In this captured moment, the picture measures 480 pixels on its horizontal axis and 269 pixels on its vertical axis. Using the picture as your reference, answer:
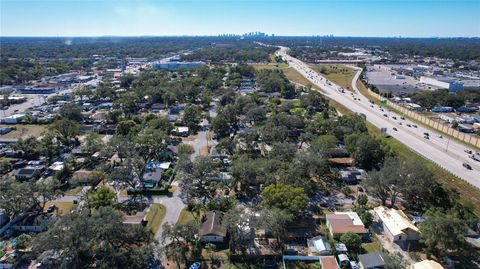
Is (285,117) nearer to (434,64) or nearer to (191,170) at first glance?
(191,170)

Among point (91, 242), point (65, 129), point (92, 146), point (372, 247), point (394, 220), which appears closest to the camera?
point (91, 242)

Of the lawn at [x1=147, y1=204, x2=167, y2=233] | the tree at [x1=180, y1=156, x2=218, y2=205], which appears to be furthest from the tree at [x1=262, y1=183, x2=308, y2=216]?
the lawn at [x1=147, y1=204, x2=167, y2=233]

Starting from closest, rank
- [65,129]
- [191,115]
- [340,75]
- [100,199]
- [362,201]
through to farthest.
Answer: [100,199]
[362,201]
[65,129]
[191,115]
[340,75]

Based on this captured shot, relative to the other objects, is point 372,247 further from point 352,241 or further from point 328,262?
point 328,262

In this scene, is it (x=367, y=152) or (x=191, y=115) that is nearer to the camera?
(x=367, y=152)

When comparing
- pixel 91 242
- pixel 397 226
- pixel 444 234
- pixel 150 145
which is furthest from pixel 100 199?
pixel 444 234

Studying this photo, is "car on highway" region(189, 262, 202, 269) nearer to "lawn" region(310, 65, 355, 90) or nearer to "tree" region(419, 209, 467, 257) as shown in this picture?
"tree" region(419, 209, 467, 257)

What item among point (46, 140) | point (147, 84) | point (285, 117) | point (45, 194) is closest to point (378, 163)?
point (285, 117)
